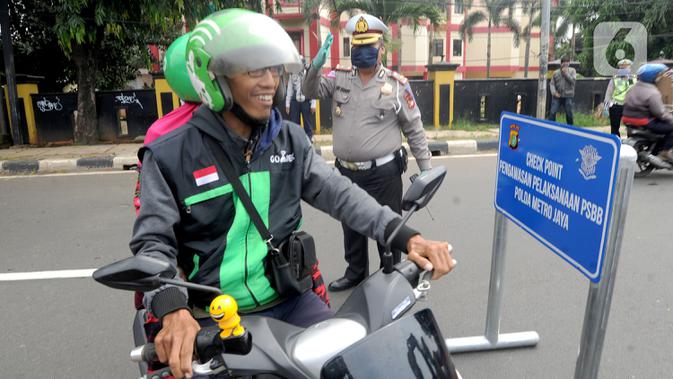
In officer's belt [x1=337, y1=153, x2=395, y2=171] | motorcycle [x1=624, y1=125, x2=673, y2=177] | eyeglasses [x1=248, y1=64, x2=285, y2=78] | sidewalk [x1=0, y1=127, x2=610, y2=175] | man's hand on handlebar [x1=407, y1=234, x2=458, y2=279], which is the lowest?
sidewalk [x1=0, y1=127, x2=610, y2=175]

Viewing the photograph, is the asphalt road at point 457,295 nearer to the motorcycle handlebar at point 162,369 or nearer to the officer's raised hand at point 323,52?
the officer's raised hand at point 323,52

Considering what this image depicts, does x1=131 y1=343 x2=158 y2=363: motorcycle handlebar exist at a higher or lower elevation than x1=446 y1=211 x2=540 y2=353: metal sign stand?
higher

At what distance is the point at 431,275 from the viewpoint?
165 centimetres

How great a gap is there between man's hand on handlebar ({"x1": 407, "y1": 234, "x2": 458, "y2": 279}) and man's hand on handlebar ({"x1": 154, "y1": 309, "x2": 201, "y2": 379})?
67cm

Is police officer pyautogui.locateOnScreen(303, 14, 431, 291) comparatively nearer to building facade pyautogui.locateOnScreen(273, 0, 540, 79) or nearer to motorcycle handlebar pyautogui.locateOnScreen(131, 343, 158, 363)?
motorcycle handlebar pyautogui.locateOnScreen(131, 343, 158, 363)

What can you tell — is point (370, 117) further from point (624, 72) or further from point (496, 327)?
point (624, 72)

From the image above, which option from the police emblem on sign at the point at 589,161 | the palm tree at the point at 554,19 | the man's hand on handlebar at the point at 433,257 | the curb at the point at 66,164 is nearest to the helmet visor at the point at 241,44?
the man's hand on handlebar at the point at 433,257

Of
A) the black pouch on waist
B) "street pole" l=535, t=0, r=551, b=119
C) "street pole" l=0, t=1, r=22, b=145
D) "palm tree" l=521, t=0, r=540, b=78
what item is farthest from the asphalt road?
"palm tree" l=521, t=0, r=540, b=78

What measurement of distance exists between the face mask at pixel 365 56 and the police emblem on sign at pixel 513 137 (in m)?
1.14

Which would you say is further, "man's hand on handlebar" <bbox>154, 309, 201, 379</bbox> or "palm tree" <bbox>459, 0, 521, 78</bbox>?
"palm tree" <bbox>459, 0, 521, 78</bbox>

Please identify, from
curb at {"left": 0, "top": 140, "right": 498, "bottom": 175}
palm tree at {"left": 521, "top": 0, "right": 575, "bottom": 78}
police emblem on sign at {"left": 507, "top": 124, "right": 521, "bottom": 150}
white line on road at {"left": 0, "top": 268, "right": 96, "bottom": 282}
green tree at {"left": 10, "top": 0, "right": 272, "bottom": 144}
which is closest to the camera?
police emblem on sign at {"left": 507, "top": 124, "right": 521, "bottom": 150}

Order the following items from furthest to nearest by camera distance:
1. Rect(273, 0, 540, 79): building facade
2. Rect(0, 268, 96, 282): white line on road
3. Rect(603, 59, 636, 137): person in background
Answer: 1. Rect(273, 0, 540, 79): building facade
2. Rect(603, 59, 636, 137): person in background
3. Rect(0, 268, 96, 282): white line on road

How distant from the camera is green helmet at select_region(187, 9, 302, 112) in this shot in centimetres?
158

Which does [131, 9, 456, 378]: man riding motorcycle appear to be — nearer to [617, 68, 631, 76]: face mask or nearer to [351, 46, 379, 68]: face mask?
[351, 46, 379, 68]: face mask
